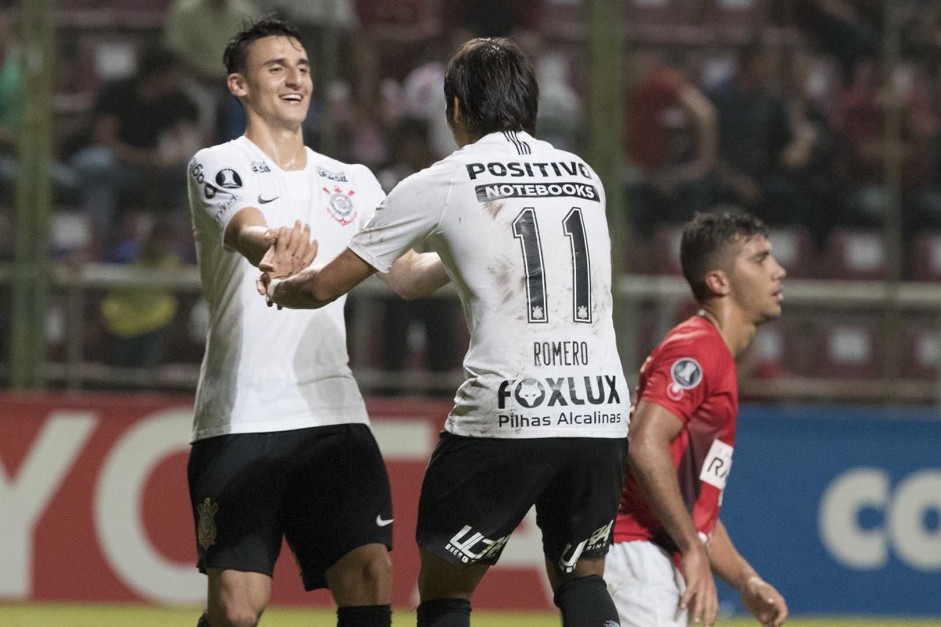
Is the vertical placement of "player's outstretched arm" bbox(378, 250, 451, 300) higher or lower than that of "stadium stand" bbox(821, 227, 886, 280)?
higher

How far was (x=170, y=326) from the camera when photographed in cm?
923

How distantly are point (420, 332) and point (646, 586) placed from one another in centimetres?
475

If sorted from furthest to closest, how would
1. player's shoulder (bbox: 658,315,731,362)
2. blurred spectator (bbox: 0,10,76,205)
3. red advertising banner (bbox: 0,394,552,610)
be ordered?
1. blurred spectator (bbox: 0,10,76,205)
2. red advertising banner (bbox: 0,394,552,610)
3. player's shoulder (bbox: 658,315,731,362)

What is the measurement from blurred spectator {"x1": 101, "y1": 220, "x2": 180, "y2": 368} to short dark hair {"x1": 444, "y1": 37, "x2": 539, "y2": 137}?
5382 millimetres

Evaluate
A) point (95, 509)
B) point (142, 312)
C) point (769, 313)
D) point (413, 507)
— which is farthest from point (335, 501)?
point (142, 312)

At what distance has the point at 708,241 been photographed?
16.2 ft

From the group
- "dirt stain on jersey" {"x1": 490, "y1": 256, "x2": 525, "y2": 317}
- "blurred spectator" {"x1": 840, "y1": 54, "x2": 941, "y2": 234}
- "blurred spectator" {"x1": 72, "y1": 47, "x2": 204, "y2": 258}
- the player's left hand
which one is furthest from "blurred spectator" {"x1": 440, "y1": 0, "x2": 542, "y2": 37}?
"dirt stain on jersey" {"x1": 490, "y1": 256, "x2": 525, "y2": 317}

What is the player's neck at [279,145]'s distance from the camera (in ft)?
16.0

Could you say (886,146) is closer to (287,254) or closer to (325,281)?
(287,254)

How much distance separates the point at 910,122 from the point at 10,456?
5.67 meters

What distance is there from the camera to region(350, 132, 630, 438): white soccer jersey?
4004 millimetres

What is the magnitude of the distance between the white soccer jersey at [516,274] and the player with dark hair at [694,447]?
18.7 inches

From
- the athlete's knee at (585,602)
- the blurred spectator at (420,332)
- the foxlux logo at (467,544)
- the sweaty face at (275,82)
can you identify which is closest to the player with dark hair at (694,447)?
the athlete's knee at (585,602)

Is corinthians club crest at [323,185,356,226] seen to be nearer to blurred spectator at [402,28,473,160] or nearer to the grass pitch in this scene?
the grass pitch
